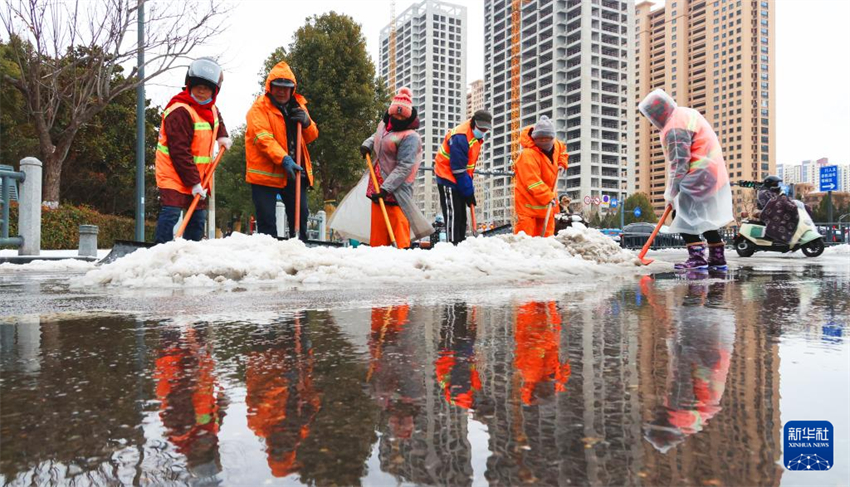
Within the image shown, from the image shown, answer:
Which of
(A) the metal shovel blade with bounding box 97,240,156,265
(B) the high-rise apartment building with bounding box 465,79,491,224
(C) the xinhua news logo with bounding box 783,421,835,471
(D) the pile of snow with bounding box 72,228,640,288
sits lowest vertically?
(C) the xinhua news logo with bounding box 783,421,835,471

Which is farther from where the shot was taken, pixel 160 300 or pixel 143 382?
pixel 160 300

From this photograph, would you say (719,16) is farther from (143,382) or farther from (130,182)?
(143,382)

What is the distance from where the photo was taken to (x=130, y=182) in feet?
83.0

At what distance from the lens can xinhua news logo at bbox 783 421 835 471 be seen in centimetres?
109

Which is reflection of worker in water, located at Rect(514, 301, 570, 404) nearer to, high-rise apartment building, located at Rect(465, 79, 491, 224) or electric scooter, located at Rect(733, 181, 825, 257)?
electric scooter, located at Rect(733, 181, 825, 257)

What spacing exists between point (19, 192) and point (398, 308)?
9509 mm

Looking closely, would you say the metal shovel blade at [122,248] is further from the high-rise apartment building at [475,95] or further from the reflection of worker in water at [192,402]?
the high-rise apartment building at [475,95]

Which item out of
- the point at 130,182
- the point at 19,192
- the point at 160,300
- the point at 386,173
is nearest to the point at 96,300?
the point at 160,300

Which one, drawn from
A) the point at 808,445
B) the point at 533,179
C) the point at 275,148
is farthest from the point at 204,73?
the point at 808,445

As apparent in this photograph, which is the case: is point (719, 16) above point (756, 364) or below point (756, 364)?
above

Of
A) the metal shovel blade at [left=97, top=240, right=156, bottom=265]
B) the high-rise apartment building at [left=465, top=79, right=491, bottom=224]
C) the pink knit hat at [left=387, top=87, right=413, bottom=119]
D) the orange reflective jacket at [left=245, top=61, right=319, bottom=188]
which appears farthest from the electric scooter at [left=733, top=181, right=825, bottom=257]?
the high-rise apartment building at [left=465, top=79, right=491, bottom=224]

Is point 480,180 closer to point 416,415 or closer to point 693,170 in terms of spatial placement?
point 693,170

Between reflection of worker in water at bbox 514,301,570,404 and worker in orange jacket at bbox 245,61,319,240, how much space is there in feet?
14.8

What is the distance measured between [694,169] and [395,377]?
233 inches
